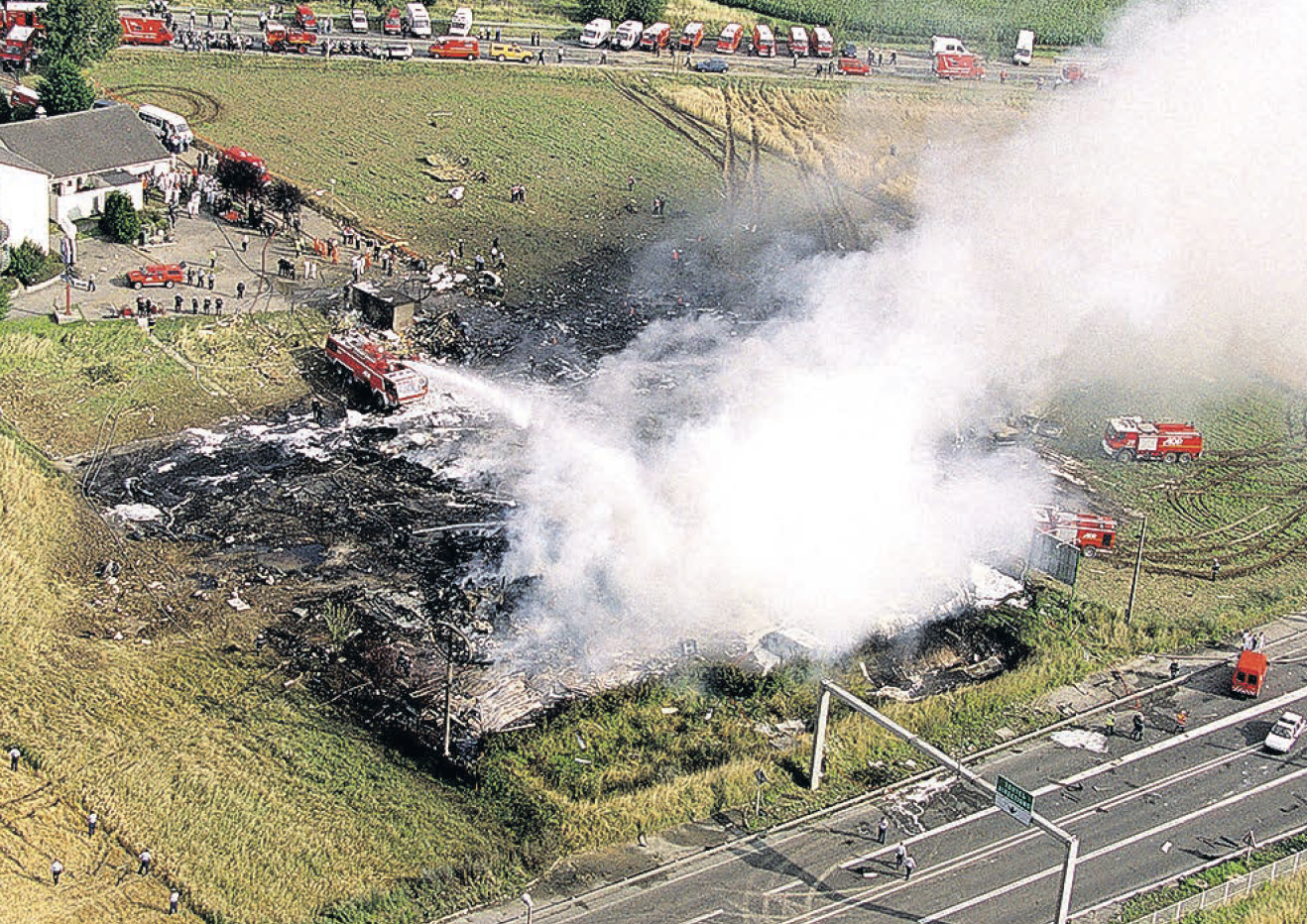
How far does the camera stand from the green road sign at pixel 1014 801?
3097cm

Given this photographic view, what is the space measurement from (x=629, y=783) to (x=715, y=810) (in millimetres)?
2265

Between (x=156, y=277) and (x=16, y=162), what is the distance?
291 inches

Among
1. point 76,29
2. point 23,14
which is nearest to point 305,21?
point 76,29

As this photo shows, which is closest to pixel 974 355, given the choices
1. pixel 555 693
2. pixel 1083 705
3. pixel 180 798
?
pixel 1083 705

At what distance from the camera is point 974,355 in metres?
54.0

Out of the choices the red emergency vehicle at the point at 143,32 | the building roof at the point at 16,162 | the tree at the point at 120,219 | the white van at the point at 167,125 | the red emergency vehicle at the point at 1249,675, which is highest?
the red emergency vehicle at the point at 143,32

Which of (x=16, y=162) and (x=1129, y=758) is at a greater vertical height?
(x=16, y=162)

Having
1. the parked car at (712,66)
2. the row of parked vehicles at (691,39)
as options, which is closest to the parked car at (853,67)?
the row of parked vehicles at (691,39)

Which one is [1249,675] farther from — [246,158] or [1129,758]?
[246,158]

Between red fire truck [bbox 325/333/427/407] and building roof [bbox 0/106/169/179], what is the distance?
17.6 m

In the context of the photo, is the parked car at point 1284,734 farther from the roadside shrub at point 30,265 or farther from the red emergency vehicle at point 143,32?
the red emergency vehicle at point 143,32

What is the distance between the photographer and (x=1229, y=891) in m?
34.3

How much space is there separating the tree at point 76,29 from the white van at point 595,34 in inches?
1151

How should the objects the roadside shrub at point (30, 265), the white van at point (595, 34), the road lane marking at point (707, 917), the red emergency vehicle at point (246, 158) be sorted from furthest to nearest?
the white van at point (595, 34)
the red emergency vehicle at point (246, 158)
the roadside shrub at point (30, 265)
the road lane marking at point (707, 917)
